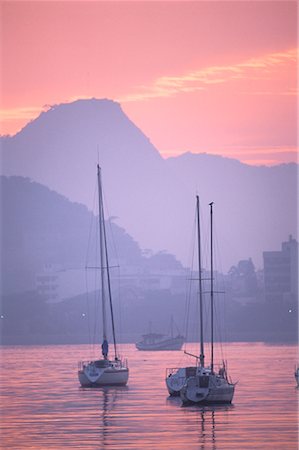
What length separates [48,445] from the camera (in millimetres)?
58531

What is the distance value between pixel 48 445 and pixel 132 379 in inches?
1867

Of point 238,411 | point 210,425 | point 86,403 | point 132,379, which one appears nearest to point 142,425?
point 210,425

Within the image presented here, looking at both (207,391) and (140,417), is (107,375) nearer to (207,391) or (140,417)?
(207,391)

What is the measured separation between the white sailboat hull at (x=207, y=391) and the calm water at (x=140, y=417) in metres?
0.58

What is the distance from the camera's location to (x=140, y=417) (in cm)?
7062

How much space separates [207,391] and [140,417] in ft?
18.2

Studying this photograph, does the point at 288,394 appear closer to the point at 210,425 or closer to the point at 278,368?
the point at 210,425

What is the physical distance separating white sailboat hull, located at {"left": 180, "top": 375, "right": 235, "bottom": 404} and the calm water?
576mm

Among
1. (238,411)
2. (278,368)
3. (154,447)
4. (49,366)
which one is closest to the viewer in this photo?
(154,447)

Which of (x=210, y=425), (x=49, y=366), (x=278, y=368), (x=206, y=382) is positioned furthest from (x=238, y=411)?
(x=49, y=366)

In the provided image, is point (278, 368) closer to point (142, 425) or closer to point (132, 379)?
point (132, 379)

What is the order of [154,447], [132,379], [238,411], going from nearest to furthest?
[154,447] → [238,411] → [132,379]

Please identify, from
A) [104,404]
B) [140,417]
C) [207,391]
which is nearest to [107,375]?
[104,404]

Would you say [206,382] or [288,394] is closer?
[206,382]
